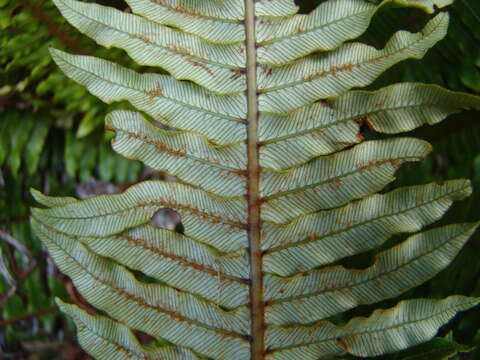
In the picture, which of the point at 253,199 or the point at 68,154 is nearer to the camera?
the point at 253,199

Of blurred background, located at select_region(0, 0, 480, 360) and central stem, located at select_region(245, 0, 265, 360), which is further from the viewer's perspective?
blurred background, located at select_region(0, 0, 480, 360)

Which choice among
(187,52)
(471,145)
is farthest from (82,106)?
(471,145)

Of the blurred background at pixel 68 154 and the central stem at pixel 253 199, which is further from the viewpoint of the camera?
the blurred background at pixel 68 154

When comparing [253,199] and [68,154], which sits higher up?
[253,199]

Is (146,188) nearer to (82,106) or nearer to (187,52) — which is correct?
(187,52)
